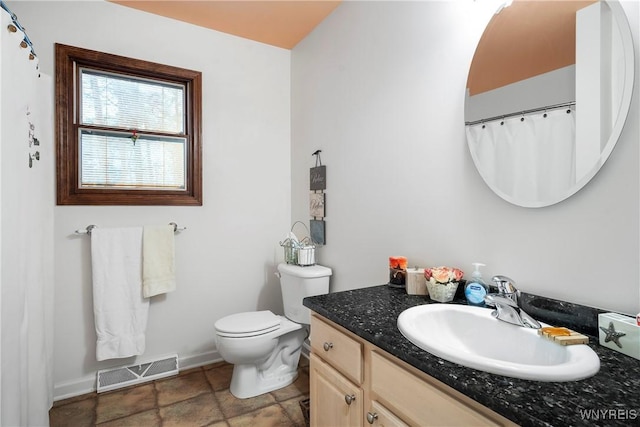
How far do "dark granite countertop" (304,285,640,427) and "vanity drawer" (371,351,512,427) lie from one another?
51 mm

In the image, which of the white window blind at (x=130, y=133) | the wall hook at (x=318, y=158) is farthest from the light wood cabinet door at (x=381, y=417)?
the white window blind at (x=130, y=133)

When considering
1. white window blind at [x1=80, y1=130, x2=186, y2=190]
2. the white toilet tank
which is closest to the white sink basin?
the white toilet tank

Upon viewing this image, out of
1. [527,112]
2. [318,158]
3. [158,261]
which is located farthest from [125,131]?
[527,112]

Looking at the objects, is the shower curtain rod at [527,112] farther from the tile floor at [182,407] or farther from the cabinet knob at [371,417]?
the tile floor at [182,407]

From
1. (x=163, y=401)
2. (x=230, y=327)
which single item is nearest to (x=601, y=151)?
(x=230, y=327)

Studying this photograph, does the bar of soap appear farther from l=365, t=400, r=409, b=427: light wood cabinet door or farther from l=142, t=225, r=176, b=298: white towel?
l=142, t=225, r=176, b=298: white towel

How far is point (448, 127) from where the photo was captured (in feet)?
4.93

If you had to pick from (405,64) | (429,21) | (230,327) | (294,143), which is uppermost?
(429,21)

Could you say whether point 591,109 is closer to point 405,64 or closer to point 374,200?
point 405,64

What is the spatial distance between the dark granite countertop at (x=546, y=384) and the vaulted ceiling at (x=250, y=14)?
2039 mm

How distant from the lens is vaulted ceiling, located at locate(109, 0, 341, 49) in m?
2.20

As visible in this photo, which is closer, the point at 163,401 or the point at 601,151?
the point at 601,151

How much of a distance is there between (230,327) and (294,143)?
1511mm

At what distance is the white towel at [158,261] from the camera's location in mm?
2250
